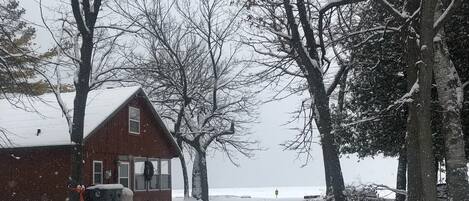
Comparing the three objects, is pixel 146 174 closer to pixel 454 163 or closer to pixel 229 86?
pixel 229 86

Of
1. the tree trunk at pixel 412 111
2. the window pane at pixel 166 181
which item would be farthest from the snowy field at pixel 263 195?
the window pane at pixel 166 181

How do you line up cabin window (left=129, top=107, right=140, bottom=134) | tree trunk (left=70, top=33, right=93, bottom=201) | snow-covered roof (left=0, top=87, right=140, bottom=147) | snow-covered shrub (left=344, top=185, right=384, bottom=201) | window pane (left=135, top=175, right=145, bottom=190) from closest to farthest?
1. snow-covered shrub (left=344, top=185, right=384, bottom=201)
2. tree trunk (left=70, top=33, right=93, bottom=201)
3. snow-covered roof (left=0, top=87, right=140, bottom=147)
4. cabin window (left=129, top=107, right=140, bottom=134)
5. window pane (left=135, top=175, right=145, bottom=190)

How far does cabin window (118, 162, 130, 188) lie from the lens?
94.7 feet

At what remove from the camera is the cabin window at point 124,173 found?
28878 mm

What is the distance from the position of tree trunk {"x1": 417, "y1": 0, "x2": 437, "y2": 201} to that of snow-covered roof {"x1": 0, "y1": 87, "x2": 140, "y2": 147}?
55.9 ft

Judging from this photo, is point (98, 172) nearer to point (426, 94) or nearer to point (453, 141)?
point (453, 141)

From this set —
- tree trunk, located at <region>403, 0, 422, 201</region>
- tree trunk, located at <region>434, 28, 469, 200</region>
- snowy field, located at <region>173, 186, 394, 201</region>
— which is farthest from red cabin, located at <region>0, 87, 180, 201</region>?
Result: tree trunk, located at <region>434, 28, 469, 200</region>

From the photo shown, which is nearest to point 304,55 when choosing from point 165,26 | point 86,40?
point 86,40

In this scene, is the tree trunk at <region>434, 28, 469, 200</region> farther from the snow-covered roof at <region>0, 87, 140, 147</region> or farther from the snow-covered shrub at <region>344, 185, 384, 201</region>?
the snow-covered roof at <region>0, 87, 140, 147</region>

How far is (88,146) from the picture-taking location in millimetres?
25562

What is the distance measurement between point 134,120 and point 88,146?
4840mm

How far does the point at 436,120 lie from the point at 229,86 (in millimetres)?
25048

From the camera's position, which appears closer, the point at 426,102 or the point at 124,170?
the point at 426,102

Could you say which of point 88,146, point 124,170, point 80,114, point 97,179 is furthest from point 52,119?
point 80,114
